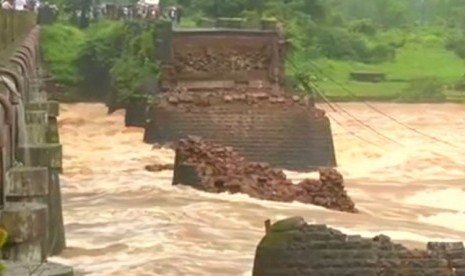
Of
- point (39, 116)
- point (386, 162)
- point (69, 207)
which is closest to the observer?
point (39, 116)

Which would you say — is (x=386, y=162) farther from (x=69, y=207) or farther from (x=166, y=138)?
(x=69, y=207)

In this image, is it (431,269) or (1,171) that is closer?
(1,171)

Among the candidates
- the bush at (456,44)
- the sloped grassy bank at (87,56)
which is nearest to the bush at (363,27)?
the bush at (456,44)

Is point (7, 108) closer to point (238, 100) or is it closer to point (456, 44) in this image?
point (238, 100)

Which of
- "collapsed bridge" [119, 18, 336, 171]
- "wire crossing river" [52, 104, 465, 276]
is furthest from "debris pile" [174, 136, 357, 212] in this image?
"collapsed bridge" [119, 18, 336, 171]

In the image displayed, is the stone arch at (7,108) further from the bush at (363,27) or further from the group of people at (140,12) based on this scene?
the bush at (363,27)

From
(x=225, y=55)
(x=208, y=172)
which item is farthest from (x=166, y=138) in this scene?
(x=208, y=172)

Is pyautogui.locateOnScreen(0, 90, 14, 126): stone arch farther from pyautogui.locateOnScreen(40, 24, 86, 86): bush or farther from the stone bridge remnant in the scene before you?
pyautogui.locateOnScreen(40, 24, 86, 86): bush
